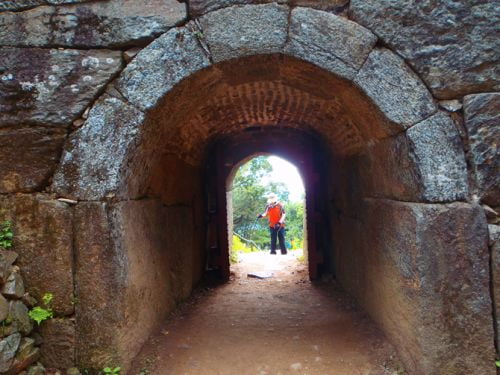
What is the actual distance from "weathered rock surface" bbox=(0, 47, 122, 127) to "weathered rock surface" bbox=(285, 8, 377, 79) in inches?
45.6

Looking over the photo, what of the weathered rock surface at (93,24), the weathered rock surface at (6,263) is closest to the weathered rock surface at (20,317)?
the weathered rock surface at (6,263)

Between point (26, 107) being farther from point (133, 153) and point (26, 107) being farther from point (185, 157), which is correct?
point (185, 157)

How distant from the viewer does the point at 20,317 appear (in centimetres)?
208

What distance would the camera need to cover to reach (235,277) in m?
5.20

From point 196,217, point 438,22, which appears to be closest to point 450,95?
point 438,22

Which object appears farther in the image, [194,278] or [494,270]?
[194,278]

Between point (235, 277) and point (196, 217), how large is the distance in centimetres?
131

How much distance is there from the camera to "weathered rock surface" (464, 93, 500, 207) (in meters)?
2.13

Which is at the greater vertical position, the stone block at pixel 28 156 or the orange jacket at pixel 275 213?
the stone block at pixel 28 156

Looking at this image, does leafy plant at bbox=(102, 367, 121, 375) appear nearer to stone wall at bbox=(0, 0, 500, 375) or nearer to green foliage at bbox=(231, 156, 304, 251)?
stone wall at bbox=(0, 0, 500, 375)

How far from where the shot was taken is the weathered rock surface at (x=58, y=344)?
220 cm

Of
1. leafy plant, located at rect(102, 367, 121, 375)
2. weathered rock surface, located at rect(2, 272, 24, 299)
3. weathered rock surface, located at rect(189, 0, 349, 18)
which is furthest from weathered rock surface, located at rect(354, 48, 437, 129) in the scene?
weathered rock surface, located at rect(2, 272, 24, 299)

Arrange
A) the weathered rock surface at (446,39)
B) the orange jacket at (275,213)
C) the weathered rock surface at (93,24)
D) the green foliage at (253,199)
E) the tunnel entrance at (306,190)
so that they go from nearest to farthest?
the weathered rock surface at (446,39) → the weathered rock surface at (93,24) → the tunnel entrance at (306,190) → the orange jacket at (275,213) → the green foliage at (253,199)

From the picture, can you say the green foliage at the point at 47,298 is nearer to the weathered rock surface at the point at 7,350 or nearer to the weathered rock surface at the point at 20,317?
the weathered rock surface at the point at 20,317
